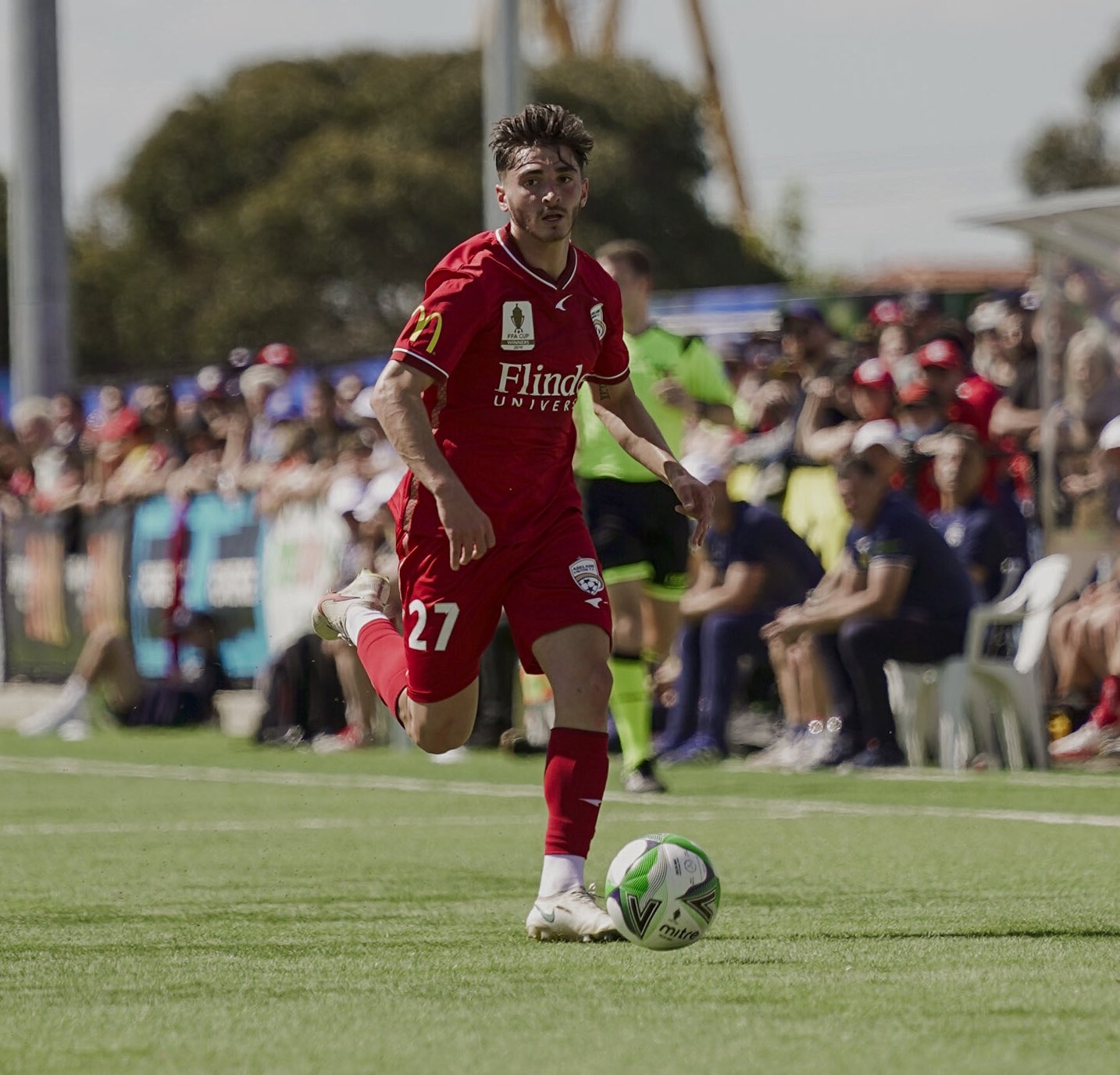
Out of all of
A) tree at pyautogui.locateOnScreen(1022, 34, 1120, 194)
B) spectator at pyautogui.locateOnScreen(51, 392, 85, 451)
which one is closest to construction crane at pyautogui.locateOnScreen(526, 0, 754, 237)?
tree at pyautogui.locateOnScreen(1022, 34, 1120, 194)

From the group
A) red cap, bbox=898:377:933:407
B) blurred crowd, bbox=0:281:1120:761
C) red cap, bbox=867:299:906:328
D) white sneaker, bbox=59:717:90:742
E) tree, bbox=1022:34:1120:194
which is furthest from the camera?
tree, bbox=1022:34:1120:194

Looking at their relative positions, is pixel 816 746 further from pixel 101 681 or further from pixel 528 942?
pixel 101 681

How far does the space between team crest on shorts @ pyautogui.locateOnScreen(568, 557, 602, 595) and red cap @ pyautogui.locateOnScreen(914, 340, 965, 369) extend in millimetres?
7026

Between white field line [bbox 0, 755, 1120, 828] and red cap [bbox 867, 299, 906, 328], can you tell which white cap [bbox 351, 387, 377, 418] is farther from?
red cap [bbox 867, 299, 906, 328]

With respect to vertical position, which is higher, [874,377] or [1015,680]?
[874,377]

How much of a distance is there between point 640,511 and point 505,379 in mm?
5120

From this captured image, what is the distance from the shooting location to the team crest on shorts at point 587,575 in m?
6.72

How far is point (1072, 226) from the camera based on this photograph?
44.8 feet

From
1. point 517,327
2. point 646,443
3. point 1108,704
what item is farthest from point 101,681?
point 517,327

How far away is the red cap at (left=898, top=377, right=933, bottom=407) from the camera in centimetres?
1357

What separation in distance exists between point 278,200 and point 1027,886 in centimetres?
5109

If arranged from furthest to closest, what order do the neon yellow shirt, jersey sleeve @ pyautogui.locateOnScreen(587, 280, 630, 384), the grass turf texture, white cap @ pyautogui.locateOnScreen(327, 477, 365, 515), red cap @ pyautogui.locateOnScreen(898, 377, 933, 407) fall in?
white cap @ pyautogui.locateOnScreen(327, 477, 365, 515), red cap @ pyautogui.locateOnScreen(898, 377, 933, 407), the neon yellow shirt, jersey sleeve @ pyautogui.locateOnScreen(587, 280, 630, 384), the grass turf texture

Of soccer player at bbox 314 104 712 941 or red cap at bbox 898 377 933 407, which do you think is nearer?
soccer player at bbox 314 104 712 941

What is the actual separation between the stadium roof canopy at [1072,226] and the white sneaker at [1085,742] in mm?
2595
